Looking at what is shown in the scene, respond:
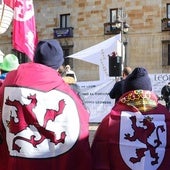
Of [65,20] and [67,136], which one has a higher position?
[65,20]

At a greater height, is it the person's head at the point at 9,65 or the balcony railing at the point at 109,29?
the balcony railing at the point at 109,29

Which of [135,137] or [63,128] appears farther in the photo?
[135,137]

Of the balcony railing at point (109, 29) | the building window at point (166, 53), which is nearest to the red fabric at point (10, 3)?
the building window at point (166, 53)

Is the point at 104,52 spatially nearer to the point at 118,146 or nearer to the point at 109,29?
the point at 109,29

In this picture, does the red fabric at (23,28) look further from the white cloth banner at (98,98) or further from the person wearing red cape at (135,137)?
the white cloth banner at (98,98)

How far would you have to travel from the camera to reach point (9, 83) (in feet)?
10.4

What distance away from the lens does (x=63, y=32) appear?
104ft

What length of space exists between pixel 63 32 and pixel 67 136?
28.9m

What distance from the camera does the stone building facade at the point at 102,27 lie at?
29.2 meters

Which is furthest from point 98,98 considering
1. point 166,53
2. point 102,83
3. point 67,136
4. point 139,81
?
point 166,53

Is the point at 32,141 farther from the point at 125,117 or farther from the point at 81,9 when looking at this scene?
the point at 81,9

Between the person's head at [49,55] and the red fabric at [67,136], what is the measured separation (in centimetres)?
7

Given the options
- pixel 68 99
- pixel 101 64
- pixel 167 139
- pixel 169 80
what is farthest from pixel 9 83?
pixel 169 80

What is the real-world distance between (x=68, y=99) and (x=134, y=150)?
54 centimetres
